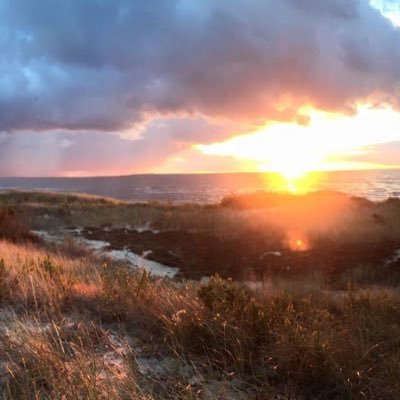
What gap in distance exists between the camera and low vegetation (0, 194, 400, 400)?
2.91 metres

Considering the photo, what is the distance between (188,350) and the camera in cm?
372

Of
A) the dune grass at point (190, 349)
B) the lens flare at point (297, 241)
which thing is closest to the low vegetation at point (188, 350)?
the dune grass at point (190, 349)

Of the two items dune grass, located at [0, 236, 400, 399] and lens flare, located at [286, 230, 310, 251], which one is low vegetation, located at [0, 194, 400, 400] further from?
lens flare, located at [286, 230, 310, 251]

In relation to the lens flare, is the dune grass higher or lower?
higher

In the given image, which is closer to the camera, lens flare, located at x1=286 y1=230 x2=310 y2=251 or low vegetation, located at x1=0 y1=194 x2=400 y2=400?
low vegetation, located at x1=0 y1=194 x2=400 y2=400

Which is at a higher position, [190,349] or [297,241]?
[190,349]

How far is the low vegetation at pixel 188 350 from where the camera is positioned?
9.55ft

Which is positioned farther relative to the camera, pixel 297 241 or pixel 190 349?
pixel 297 241

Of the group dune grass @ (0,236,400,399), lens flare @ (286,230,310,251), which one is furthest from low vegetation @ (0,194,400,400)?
lens flare @ (286,230,310,251)

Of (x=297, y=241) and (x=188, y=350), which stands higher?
(x=188, y=350)

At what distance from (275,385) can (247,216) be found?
2156cm

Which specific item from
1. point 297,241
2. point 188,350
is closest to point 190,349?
point 188,350

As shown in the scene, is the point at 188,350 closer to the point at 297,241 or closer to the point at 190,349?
the point at 190,349

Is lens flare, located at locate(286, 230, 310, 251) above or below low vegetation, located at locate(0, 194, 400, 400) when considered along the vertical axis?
below
